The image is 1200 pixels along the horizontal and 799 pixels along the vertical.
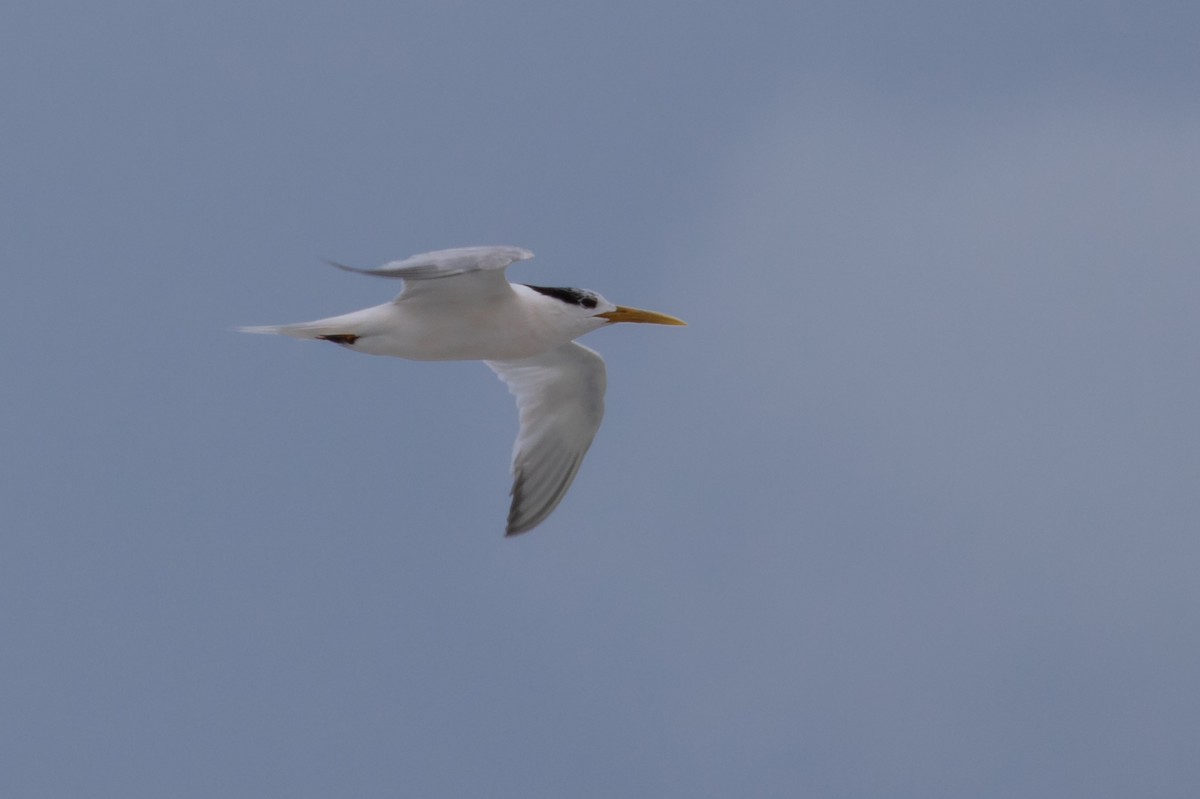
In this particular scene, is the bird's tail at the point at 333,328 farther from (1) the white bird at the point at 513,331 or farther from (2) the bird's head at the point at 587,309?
(2) the bird's head at the point at 587,309

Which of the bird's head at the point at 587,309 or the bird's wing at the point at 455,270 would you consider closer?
the bird's wing at the point at 455,270

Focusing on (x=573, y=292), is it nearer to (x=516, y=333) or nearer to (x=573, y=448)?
(x=516, y=333)

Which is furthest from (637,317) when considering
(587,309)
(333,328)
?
(333,328)

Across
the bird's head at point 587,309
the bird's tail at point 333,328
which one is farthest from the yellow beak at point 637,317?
the bird's tail at point 333,328

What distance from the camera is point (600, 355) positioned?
1168 cm

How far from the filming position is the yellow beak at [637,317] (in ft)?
35.9

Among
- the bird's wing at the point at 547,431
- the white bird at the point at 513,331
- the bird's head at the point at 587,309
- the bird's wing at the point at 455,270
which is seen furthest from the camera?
the bird's wing at the point at 547,431

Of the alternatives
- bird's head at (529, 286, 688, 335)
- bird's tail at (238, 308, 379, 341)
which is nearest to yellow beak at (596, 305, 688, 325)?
bird's head at (529, 286, 688, 335)

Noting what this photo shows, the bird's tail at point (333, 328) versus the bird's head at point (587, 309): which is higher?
the bird's head at point (587, 309)

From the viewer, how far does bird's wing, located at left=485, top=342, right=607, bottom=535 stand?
11812 mm

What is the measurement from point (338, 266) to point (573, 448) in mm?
3799

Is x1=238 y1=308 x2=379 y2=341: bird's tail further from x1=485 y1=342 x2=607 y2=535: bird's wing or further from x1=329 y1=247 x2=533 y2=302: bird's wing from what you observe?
x1=485 y1=342 x2=607 y2=535: bird's wing

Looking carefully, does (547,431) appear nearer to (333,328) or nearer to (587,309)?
(587,309)

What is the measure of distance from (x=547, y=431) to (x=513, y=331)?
1.62m
